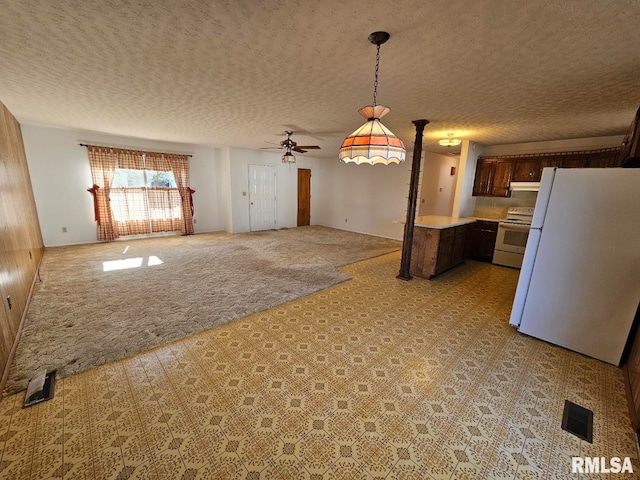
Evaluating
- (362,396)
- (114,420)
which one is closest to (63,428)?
(114,420)

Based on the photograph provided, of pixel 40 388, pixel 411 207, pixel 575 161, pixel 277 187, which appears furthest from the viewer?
pixel 277 187

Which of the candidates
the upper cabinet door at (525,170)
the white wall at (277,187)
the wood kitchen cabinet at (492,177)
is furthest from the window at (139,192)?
the upper cabinet door at (525,170)

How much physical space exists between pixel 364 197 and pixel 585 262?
6.14 m

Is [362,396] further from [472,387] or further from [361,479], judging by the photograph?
[472,387]

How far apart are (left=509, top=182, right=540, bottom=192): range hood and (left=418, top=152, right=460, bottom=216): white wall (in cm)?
226

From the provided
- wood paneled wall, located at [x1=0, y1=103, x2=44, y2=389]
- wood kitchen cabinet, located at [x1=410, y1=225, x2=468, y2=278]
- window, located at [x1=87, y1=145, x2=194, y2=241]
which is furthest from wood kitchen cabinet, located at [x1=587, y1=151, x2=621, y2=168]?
window, located at [x1=87, y1=145, x2=194, y2=241]

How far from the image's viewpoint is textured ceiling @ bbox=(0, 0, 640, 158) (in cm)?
153

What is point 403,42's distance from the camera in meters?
1.81

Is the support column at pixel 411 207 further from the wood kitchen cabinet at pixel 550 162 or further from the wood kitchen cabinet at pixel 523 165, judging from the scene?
the wood kitchen cabinet at pixel 550 162

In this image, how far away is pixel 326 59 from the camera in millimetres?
2090

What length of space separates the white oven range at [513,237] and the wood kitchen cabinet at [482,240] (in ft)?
0.46

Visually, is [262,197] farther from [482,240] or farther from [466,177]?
[482,240]

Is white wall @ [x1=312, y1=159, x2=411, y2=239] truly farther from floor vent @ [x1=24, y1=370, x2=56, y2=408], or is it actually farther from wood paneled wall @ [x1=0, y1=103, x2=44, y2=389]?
wood paneled wall @ [x1=0, y1=103, x2=44, y2=389]

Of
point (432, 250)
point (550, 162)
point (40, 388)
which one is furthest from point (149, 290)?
point (550, 162)
